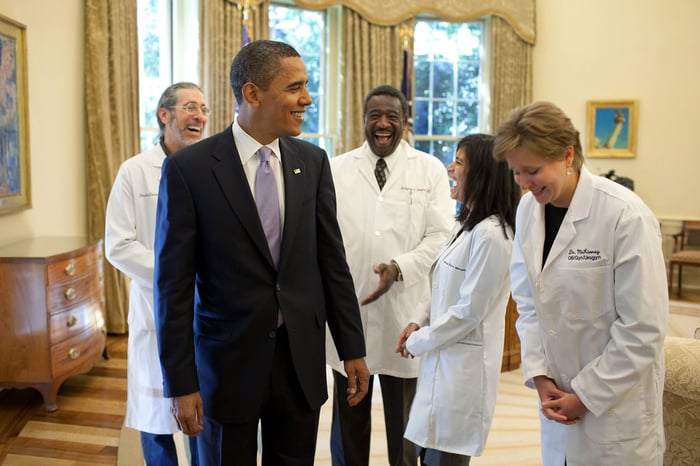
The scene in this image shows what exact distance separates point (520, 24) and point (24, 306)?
6940mm

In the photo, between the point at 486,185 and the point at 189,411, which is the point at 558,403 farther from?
the point at 189,411

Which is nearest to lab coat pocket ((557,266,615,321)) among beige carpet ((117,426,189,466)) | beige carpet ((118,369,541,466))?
beige carpet ((118,369,541,466))

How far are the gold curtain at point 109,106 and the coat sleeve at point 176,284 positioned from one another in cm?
418

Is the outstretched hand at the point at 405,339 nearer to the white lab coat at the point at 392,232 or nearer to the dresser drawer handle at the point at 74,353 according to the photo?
the white lab coat at the point at 392,232

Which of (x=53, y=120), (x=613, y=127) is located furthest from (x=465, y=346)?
(x=613, y=127)

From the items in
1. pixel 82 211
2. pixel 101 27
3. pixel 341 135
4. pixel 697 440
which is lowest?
pixel 697 440

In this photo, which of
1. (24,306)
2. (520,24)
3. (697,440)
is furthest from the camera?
(520,24)

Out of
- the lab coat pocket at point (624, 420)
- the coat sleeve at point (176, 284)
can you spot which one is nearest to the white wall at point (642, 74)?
the lab coat pocket at point (624, 420)

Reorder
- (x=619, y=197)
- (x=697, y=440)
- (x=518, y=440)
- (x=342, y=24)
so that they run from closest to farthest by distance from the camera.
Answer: (x=619, y=197) → (x=697, y=440) → (x=518, y=440) → (x=342, y=24)

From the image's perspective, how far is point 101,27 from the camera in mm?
5457

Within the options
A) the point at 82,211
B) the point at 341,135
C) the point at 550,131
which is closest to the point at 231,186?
the point at 550,131

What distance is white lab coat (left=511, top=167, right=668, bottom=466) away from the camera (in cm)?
167

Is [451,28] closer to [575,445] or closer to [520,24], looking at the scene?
[520,24]

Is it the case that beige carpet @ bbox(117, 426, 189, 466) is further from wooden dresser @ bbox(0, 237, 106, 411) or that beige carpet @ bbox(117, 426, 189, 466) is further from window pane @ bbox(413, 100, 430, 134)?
window pane @ bbox(413, 100, 430, 134)
